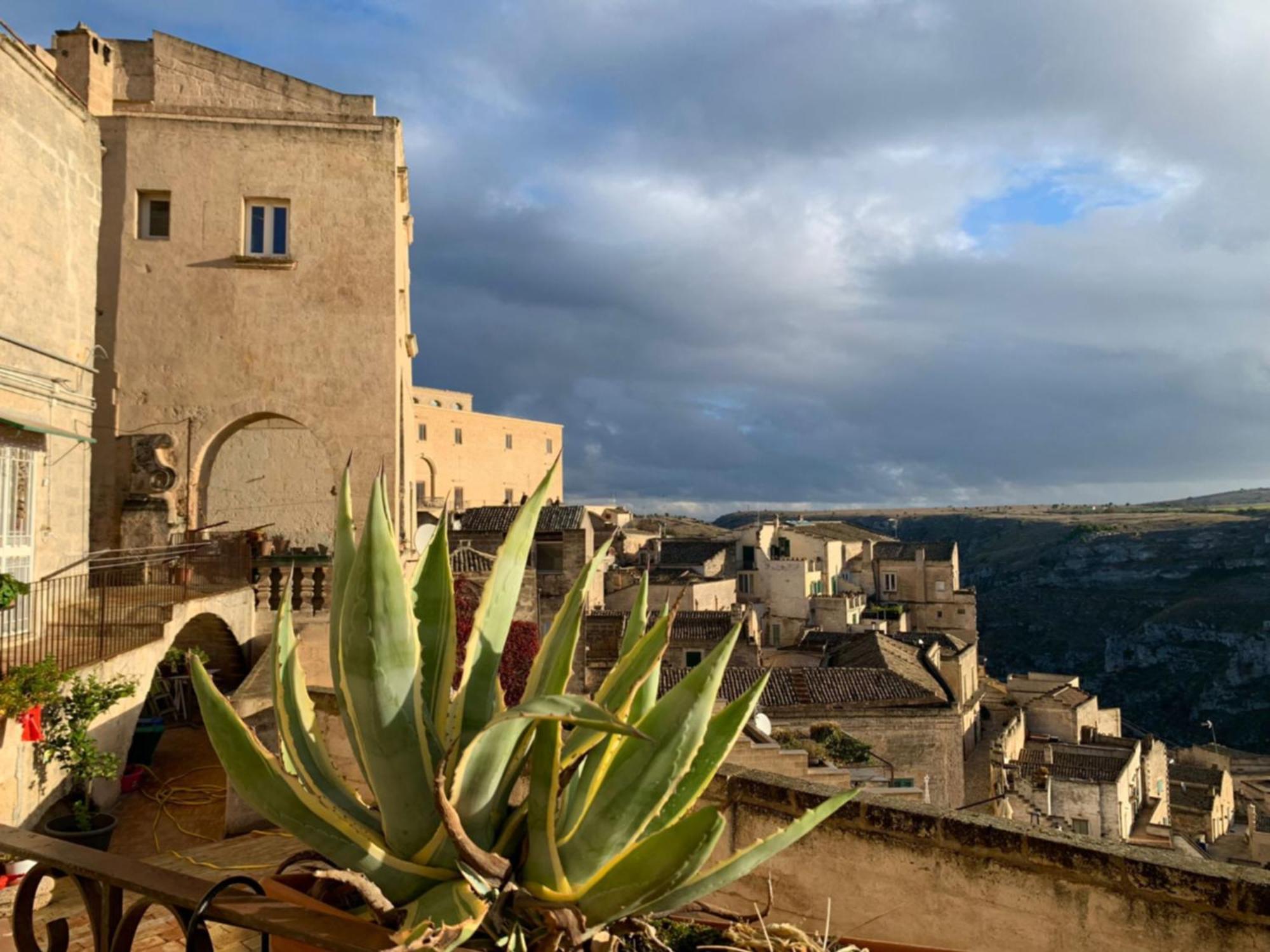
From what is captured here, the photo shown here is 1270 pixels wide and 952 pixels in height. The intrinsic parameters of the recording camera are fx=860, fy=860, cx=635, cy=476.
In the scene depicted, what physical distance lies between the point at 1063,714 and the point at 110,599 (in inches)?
1499

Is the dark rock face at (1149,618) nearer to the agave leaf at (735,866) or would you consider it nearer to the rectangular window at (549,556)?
the rectangular window at (549,556)

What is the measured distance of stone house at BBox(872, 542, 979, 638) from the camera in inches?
2233

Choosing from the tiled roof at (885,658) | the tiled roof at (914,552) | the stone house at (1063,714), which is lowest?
the stone house at (1063,714)

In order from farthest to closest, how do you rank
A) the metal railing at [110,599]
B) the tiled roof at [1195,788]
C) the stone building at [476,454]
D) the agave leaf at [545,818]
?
the stone building at [476,454]
the tiled roof at [1195,788]
the metal railing at [110,599]
the agave leaf at [545,818]

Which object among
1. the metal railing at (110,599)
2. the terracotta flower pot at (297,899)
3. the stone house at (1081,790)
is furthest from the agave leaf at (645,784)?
the stone house at (1081,790)

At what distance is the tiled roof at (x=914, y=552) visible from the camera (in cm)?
5753

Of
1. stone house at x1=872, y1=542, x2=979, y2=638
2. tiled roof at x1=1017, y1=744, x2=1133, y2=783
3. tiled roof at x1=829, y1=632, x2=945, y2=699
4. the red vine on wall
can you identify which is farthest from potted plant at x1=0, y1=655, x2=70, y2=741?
stone house at x1=872, y1=542, x2=979, y2=638

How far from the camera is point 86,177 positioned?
11.7 m

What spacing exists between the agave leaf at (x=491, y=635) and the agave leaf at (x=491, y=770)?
4.2 inches

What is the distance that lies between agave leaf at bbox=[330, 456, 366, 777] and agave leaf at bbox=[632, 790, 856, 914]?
32.3 inches

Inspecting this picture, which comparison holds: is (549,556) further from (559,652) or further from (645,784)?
(645,784)

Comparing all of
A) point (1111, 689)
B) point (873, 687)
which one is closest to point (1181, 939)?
point (873, 687)

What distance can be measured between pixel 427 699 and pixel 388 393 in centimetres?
1127

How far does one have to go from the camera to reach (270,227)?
1305cm
